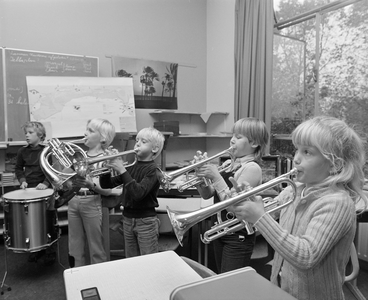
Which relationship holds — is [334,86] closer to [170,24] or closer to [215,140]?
[215,140]

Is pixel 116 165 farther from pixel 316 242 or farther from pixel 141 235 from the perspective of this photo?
pixel 316 242

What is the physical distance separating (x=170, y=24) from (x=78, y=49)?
1589 millimetres

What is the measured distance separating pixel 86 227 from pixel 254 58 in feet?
10.0

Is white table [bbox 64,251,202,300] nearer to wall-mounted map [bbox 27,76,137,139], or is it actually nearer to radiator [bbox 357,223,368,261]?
radiator [bbox 357,223,368,261]

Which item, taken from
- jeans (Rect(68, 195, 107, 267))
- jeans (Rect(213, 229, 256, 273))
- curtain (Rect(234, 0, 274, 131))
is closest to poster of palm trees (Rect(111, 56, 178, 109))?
curtain (Rect(234, 0, 274, 131))

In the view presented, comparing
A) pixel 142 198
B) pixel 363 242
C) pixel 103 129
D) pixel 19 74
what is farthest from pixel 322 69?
pixel 19 74

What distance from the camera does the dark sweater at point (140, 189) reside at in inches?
76.9

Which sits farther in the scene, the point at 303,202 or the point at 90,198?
the point at 90,198

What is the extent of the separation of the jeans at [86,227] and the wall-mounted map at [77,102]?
1.82 meters

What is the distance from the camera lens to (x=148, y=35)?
4.92m

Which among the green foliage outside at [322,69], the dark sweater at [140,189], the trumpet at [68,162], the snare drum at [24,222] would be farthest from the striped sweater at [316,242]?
the green foliage outside at [322,69]

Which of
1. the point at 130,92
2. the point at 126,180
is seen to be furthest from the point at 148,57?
the point at 126,180

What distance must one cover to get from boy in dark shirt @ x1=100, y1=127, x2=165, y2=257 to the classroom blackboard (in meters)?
2.31

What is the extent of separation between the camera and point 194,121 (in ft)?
17.9
